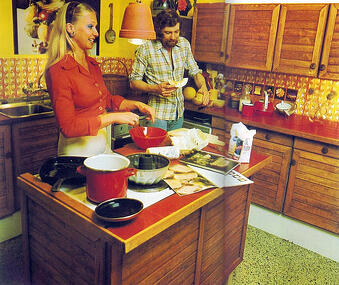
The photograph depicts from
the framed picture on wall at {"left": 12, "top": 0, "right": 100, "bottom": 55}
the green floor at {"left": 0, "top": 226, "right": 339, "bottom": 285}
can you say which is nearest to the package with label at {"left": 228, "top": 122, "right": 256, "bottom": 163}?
the green floor at {"left": 0, "top": 226, "right": 339, "bottom": 285}

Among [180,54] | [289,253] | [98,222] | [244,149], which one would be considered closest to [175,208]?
[98,222]

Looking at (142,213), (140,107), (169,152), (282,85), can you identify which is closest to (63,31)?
(140,107)

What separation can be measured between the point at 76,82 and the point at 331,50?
1.70 meters

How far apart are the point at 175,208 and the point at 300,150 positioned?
1.52 metres

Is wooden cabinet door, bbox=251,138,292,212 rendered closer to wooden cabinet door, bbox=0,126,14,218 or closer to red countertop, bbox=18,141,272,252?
red countertop, bbox=18,141,272,252

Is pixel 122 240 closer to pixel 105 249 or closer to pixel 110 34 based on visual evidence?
pixel 105 249

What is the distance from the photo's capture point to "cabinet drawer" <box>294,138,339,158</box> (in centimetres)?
212

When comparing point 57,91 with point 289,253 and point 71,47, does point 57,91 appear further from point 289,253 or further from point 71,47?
point 289,253

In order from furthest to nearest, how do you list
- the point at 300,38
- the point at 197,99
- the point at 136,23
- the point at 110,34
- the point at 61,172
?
the point at 110,34
the point at 197,99
the point at 300,38
the point at 136,23
the point at 61,172

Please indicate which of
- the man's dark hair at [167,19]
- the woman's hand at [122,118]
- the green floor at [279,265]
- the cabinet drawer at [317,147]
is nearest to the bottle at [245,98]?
the cabinet drawer at [317,147]

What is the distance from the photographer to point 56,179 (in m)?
1.11

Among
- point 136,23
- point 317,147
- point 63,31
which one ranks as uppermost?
point 136,23

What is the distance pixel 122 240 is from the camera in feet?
2.79

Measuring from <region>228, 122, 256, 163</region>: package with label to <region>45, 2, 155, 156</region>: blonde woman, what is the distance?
0.42m
